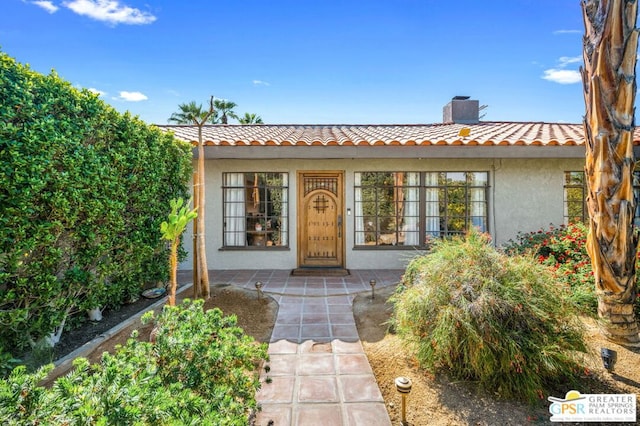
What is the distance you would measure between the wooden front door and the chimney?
270 inches

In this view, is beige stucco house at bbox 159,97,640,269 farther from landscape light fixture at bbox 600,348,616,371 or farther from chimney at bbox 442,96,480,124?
landscape light fixture at bbox 600,348,616,371

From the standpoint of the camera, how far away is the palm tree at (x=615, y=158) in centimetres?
376

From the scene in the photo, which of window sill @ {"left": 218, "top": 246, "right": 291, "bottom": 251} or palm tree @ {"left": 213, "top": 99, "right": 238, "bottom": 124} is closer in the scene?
window sill @ {"left": 218, "top": 246, "right": 291, "bottom": 251}

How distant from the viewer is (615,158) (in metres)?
3.81

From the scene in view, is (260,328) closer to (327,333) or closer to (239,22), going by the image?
(327,333)

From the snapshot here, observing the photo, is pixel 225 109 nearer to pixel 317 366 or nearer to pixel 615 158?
pixel 317 366

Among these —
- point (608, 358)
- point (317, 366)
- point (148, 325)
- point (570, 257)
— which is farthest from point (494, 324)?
point (148, 325)

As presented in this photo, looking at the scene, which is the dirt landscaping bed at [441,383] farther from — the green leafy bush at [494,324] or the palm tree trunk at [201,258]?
the palm tree trunk at [201,258]

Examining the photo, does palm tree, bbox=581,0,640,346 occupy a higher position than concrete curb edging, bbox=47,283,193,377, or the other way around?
palm tree, bbox=581,0,640,346

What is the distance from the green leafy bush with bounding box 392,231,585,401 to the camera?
287 cm

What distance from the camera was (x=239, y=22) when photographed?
824 centimetres

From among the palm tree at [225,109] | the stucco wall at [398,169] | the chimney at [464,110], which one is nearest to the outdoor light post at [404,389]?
the stucco wall at [398,169]

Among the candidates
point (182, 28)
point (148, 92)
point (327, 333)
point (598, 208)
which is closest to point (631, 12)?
point (598, 208)

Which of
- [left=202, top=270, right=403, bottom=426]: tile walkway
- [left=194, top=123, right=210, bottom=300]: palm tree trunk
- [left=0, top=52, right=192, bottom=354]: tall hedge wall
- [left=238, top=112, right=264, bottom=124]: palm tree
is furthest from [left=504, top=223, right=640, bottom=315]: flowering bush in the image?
[left=238, top=112, right=264, bottom=124]: palm tree
